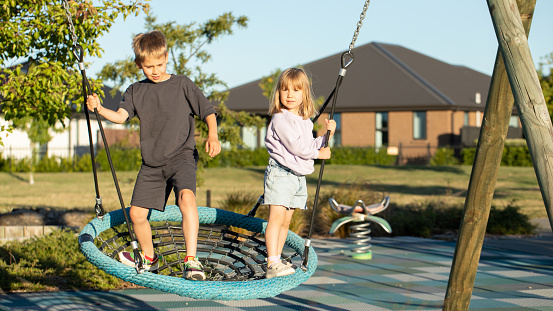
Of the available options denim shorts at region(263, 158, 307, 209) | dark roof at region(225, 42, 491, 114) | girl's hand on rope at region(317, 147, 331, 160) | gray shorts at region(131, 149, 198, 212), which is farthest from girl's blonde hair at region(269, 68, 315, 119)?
dark roof at region(225, 42, 491, 114)

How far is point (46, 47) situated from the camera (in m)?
7.75

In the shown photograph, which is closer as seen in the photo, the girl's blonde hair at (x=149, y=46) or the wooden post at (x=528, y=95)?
the wooden post at (x=528, y=95)

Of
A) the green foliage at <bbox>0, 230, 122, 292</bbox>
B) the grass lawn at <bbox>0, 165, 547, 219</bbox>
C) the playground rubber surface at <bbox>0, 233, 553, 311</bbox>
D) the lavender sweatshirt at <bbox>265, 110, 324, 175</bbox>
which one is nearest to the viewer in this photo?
the lavender sweatshirt at <bbox>265, 110, 324, 175</bbox>

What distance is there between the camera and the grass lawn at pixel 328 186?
1633cm

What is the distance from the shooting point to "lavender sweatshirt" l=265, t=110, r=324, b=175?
13.8 ft

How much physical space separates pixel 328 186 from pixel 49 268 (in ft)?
43.8

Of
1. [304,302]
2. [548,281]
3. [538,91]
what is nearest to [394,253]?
[548,281]

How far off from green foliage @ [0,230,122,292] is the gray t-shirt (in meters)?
2.78

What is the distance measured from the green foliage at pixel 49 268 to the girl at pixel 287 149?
116 inches

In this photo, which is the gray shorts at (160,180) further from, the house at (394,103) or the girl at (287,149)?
the house at (394,103)

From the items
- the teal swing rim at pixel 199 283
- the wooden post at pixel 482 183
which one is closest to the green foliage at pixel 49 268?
the teal swing rim at pixel 199 283

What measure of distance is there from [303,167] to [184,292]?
1.18 metres

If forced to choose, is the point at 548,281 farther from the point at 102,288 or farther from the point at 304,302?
the point at 102,288

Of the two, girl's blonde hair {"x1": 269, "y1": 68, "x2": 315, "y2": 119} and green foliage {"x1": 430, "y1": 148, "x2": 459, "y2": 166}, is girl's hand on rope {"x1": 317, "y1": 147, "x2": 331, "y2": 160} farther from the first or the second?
green foliage {"x1": 430, "y1": 148, "x2": 459, "y2": 166}
